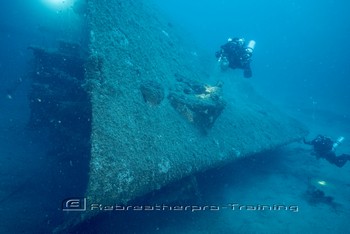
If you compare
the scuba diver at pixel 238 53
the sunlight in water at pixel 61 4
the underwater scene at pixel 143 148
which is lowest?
the underwater scene at pixel 143 148

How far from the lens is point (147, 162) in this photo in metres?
3.83

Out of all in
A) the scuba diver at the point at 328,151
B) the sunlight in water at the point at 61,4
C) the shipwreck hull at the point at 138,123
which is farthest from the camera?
the sunlight in water at the point at 61,4

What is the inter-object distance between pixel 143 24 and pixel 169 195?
3996 mm

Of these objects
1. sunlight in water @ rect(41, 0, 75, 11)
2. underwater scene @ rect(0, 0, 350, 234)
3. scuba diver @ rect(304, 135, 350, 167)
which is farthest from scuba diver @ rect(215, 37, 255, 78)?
sunlight in water @ rect(41, 0, 75, 11)

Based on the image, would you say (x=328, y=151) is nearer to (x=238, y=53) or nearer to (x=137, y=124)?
(x=238, y=53)

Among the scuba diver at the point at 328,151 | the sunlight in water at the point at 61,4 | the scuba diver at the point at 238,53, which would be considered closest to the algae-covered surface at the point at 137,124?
the scuba diver at the point at 238,53

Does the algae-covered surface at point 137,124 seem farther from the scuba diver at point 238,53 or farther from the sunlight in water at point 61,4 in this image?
the sunlight in water at point 61,4

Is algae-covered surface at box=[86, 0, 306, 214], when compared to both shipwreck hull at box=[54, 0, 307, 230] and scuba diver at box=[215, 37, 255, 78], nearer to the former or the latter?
shipwreck hull at box=[54, 0, 307, 230]

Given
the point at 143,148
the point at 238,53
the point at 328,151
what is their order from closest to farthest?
the point at 143,148 < the point at 238,53 < the point at 328,151

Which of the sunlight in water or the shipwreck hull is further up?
the sunlight in water

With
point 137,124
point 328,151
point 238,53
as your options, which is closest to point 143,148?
point 137,124

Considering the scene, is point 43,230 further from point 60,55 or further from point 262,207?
point 262,207

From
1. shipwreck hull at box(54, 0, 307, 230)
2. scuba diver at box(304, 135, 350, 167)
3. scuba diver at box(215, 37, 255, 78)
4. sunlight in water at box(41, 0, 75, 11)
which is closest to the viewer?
shipwreck hull at box(54, 0, 307, 230)

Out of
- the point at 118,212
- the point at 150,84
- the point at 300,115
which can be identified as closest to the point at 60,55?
the point at 150,84
